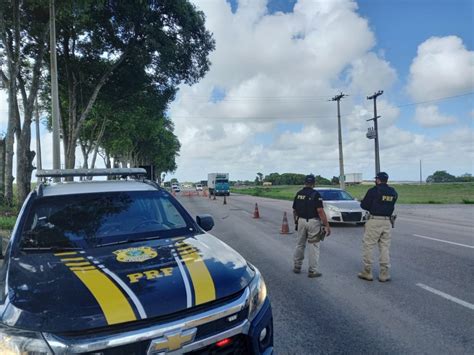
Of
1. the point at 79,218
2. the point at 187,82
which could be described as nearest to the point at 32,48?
the point at 187,82

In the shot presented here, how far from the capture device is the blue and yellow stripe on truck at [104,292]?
214cm

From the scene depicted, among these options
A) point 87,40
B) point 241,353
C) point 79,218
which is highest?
point 87,40

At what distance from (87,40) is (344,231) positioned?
16.6m

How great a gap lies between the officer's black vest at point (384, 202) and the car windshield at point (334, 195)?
8.27 meters

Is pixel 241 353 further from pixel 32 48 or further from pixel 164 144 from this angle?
pixel 164 144

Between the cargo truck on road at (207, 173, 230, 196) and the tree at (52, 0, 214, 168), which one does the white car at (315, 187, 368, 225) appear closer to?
the tree at (52, 0, 214, 168)

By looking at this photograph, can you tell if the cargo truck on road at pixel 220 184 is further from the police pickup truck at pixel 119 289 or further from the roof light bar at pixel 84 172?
the police pickup truck at pixel 119 289

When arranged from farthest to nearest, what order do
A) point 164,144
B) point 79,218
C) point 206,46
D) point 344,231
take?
point 164,144 < point 206,46 < point 344,231 < point 79,218

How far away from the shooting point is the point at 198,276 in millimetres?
2611

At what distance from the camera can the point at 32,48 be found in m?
19.7

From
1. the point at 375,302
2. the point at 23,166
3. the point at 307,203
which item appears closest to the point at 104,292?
the point at 375,302

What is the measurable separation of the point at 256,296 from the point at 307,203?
14.4 feet

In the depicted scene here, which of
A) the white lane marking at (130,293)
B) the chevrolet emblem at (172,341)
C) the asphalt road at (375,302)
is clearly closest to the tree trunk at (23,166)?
the asphalt road at (375,302)

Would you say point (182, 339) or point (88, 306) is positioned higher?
point (88, 306)
